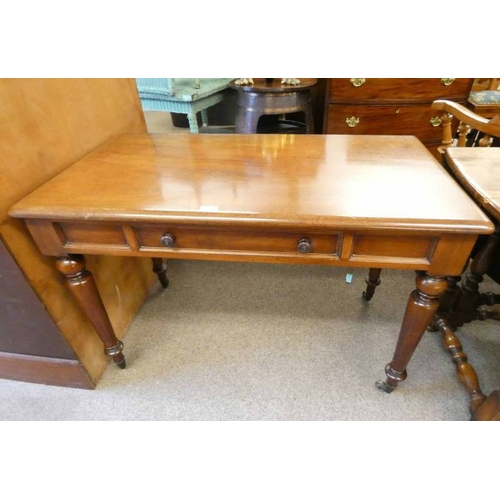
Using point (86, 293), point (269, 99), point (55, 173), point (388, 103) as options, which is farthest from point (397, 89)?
point (86, 293)

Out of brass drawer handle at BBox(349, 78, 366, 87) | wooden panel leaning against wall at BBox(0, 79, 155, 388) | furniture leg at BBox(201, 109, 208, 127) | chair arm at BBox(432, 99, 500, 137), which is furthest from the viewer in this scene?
furniture leg at BBox(201, 109, 208, 127)

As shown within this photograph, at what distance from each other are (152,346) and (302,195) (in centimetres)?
95

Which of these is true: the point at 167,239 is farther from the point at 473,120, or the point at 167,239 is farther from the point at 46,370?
the point at 473,120

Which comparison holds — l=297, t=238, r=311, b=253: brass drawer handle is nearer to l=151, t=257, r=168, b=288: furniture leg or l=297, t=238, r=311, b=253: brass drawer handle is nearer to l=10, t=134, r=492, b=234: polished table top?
l=10, t=134, r=492, b=234: polished table top

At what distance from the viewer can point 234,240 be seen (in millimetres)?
858

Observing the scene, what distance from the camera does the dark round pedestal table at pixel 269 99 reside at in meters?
1.82

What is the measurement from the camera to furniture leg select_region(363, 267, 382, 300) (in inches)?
57.4

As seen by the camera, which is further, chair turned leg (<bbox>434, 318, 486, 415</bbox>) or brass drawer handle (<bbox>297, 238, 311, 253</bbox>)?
chair turned leg (<bbox>434, 318, 486, 415</bbox>)

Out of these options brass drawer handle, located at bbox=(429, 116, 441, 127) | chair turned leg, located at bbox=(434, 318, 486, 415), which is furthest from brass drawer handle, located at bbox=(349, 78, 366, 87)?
chair turned leg, located at bbox=(434, 318, 486, 415)

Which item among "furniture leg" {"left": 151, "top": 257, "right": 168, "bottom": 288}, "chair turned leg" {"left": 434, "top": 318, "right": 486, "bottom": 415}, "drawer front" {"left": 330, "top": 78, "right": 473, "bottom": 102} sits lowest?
"chair turned leg" {"left": 434, "top": 318, "right": 486, "bottom": 415}

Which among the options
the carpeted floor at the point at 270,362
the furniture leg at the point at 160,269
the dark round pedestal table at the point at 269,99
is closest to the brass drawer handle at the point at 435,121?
the dark round pedestal table at the point at 269,99

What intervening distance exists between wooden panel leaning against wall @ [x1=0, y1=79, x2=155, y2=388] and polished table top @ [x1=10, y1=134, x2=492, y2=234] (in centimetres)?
7

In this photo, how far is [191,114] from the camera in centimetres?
214
